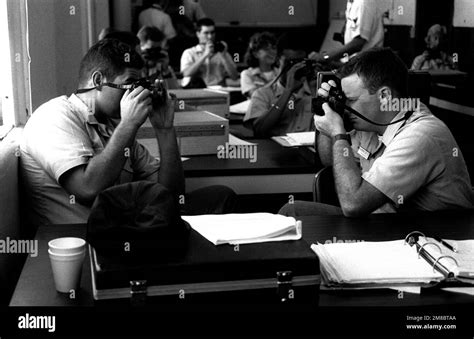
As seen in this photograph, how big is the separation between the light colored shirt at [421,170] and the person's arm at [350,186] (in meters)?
0.03

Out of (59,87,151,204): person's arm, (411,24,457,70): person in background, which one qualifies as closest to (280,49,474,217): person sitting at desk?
(59,87,151,204): person's arm

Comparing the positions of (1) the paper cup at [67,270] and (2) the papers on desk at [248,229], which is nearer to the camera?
(1) the paper cup at [67,270]

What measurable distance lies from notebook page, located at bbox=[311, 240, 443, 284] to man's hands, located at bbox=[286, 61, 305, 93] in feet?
7.48

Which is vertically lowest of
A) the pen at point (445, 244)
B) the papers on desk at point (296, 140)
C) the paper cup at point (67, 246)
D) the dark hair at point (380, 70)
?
the papers on desk at point (296, 140)

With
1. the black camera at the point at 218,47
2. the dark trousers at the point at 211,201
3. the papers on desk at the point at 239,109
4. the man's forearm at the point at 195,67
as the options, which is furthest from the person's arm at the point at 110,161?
the black camera at the point at 218,47

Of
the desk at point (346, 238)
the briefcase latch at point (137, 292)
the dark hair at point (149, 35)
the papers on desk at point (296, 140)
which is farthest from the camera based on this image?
the dark hair at point (149, 35)

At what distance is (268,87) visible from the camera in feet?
14.5

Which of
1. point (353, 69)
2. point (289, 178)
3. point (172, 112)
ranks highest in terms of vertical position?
point (353, 69)

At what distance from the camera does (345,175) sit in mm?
2285

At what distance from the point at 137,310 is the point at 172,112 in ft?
4.60

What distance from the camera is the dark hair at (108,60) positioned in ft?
8.20

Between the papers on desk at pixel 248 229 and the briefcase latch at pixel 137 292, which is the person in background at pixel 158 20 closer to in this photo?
the papers on desk at pixel 248 229

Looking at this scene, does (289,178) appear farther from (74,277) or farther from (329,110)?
(74,277)

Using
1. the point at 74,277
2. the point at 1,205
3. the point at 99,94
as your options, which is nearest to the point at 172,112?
the point at 99,94
